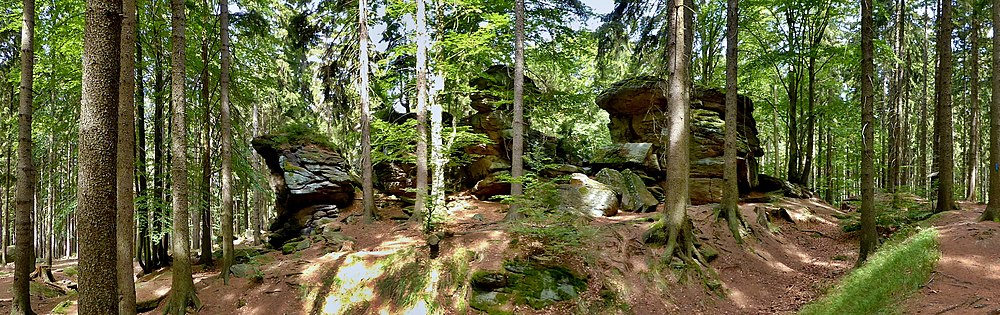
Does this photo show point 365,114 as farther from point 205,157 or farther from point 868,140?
point 868,140

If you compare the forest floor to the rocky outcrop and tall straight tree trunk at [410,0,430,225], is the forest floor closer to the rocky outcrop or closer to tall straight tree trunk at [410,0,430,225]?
the rocky outcrop

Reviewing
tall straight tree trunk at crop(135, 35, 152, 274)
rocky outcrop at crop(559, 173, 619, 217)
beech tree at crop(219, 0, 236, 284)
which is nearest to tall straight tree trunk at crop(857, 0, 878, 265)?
rocky outcrop at crop(559, 173, 619, 217)

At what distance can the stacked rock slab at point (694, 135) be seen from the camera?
16125 millimetres

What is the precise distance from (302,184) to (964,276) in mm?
16041

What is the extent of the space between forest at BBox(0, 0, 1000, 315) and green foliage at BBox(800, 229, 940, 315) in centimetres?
5

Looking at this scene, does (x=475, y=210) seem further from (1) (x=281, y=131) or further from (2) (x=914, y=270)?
(2) (x=914, y=270)

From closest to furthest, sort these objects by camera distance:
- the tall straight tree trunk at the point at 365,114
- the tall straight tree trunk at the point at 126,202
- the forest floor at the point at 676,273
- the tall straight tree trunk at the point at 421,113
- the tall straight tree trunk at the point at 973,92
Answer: the tall straight tree trunk at the point at 126,202 → the forest floor at the point at 676,273 → the tall straight tree trunk at the point at 421,113 → the tall straight tree trunk at the point at 365,114 → the tall straight tree trunk at the point at 973,92

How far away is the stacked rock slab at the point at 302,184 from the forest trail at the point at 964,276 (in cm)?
1472

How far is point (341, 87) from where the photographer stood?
16.5m

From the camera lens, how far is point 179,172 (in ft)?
29.0

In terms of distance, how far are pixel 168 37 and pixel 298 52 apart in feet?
26.3

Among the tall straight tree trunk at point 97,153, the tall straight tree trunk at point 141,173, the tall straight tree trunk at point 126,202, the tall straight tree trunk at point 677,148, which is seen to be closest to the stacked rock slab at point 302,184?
the tall straight tree trunk at point 141,173

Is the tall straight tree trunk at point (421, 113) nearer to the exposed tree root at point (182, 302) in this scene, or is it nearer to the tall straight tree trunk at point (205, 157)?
the tall straight tree trunk at point (205, 157)

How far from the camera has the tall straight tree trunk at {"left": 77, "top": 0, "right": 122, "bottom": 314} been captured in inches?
168
